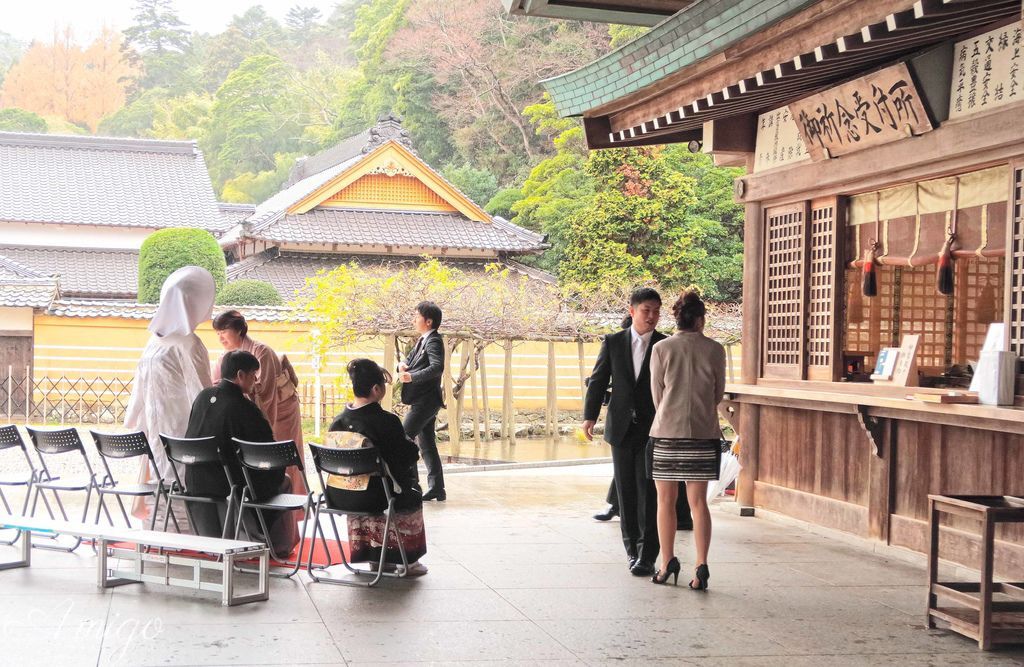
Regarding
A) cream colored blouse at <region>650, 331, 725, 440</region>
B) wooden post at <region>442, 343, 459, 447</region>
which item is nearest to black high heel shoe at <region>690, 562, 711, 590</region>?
cream colored blouse at <region>650, 331, 725, 440</region>

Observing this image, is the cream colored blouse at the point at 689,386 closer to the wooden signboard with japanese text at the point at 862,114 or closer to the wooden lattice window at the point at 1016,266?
the wooden lattice window at the point at 1016,266

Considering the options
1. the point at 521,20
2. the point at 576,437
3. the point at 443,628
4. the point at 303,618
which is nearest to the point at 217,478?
the point at 303,618

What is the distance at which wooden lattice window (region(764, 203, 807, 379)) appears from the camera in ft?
26.7

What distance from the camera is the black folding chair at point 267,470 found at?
18.7 ft

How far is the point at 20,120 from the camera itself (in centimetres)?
4322

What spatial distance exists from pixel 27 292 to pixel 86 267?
7791 mm

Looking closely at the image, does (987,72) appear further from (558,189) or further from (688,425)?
(558,189)

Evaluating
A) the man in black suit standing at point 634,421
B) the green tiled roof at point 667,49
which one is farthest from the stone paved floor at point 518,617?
the green tiled roof at point 667,49


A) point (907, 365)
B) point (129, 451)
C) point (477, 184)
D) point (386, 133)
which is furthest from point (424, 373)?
point (477, 184)

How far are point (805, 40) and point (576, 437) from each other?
44.0 feet

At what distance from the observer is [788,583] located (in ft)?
20.1

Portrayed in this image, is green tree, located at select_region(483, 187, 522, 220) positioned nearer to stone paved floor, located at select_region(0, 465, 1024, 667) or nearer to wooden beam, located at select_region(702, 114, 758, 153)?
wooden beam, located at select_region(702, 114, 758, 153)

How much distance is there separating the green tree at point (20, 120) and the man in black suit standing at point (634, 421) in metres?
41.5

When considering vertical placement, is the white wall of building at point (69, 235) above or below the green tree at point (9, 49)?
below
